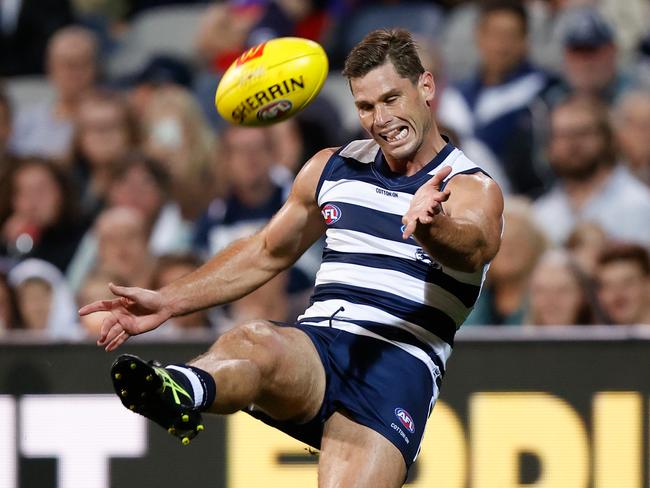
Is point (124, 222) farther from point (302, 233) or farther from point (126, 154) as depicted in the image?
point (302, 233)

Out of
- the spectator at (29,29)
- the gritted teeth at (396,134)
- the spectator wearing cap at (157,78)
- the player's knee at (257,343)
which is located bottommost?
the player's knee at (257,343)

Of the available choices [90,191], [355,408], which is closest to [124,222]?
[90,191]

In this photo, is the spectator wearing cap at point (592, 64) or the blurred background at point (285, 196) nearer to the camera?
the blurred background at point (285, 196)

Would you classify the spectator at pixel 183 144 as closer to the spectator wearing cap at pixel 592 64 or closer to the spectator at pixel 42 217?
the spectator at pixel 42 217

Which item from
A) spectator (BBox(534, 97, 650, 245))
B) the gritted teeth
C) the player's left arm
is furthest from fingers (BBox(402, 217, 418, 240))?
spectator (BBox(534, 97, 650, 245))

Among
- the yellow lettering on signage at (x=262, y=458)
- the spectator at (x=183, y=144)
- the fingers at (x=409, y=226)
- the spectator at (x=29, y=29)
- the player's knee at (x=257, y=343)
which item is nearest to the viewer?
the fingers at (x=409, y=226)

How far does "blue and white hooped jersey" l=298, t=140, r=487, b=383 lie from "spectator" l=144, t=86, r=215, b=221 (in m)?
3.91

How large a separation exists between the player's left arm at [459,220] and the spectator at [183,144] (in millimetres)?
4403

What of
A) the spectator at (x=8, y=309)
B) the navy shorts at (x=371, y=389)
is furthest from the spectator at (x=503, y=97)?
the navy shorts at (x=371, y=389)

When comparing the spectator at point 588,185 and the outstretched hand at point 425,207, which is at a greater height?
the spectator at point 588,185

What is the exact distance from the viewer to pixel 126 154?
958 centimetres

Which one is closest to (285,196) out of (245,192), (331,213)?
(245,192)

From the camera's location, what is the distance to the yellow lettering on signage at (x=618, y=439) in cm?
→ 639

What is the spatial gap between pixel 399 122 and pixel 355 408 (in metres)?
1.18
